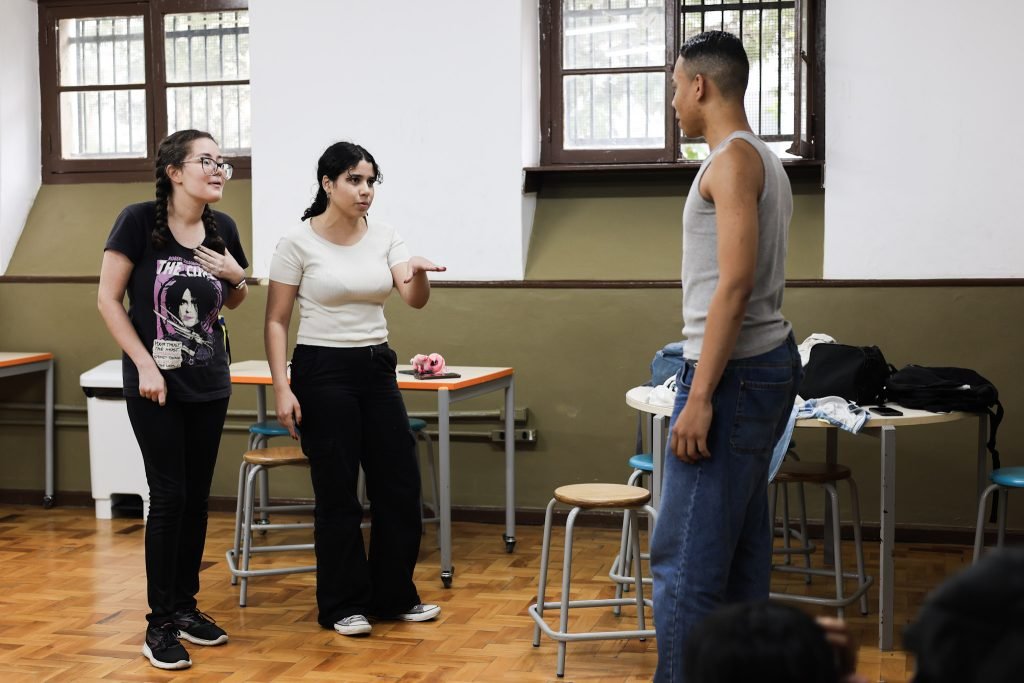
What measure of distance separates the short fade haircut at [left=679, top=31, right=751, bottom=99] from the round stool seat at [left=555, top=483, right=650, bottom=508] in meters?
1.32

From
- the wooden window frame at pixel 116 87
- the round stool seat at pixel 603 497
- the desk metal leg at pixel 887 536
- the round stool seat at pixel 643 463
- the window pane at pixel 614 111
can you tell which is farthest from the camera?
the wooden window frame at pixel 116 87

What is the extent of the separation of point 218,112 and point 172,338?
2.87m

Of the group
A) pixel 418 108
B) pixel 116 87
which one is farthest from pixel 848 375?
pixel 116 87

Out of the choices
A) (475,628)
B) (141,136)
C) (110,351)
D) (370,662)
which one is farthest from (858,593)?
(141,136)

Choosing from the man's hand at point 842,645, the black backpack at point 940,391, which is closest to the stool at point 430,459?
the black backpack at point 940,391

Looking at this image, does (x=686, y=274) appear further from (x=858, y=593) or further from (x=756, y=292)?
(x=858, y=593)

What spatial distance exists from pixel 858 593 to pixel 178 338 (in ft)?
7.12

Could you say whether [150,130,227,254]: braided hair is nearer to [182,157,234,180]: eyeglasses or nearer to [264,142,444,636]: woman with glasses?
[182,157,234,180]: eyeglasses

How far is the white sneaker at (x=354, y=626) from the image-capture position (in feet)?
12.0

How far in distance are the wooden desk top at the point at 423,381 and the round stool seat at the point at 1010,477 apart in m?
1.80

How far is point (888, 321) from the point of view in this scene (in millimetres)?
4879

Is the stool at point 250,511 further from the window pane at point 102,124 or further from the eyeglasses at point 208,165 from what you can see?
the window pane at point 102,124

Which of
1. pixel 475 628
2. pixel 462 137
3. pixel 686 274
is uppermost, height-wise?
pixel 462 137

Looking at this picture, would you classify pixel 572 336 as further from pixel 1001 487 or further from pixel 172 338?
pixel 172 338
